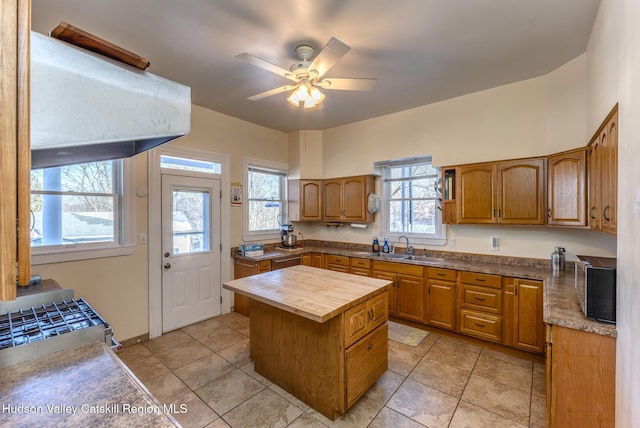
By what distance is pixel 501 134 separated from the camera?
10.7 feet

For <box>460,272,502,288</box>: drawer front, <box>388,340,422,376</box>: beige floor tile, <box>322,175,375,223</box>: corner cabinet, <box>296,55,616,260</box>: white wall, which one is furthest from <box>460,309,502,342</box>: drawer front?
<box>322,175,375,223</box>: corner cabinet

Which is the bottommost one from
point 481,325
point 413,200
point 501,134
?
point 481,325

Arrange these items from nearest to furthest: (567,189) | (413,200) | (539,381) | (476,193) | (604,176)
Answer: (604,176), (539,381), (567,189), (476,193), (413,200)

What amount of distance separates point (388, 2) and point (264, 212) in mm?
3411

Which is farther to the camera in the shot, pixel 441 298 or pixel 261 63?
pixel 441 298

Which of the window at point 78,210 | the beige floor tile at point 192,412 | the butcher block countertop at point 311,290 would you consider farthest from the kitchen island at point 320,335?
the window at point 78,210

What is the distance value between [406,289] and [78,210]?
3.74 m

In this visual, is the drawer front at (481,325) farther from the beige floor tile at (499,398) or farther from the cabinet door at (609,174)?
the cabinet door at (609,174)

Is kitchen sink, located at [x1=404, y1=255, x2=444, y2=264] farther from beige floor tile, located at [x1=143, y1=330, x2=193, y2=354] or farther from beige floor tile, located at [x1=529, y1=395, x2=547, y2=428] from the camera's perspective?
beige floor tile, located at [x1=143, y1=330, x2=193, y2=354]

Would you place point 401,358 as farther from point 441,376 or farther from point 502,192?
point 502,192

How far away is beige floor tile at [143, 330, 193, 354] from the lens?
308 cm

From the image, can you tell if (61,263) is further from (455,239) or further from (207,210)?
(455,239)

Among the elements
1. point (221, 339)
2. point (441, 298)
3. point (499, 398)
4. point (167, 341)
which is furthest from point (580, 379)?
point (167, 341)

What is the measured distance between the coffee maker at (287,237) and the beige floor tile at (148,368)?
232 cm
